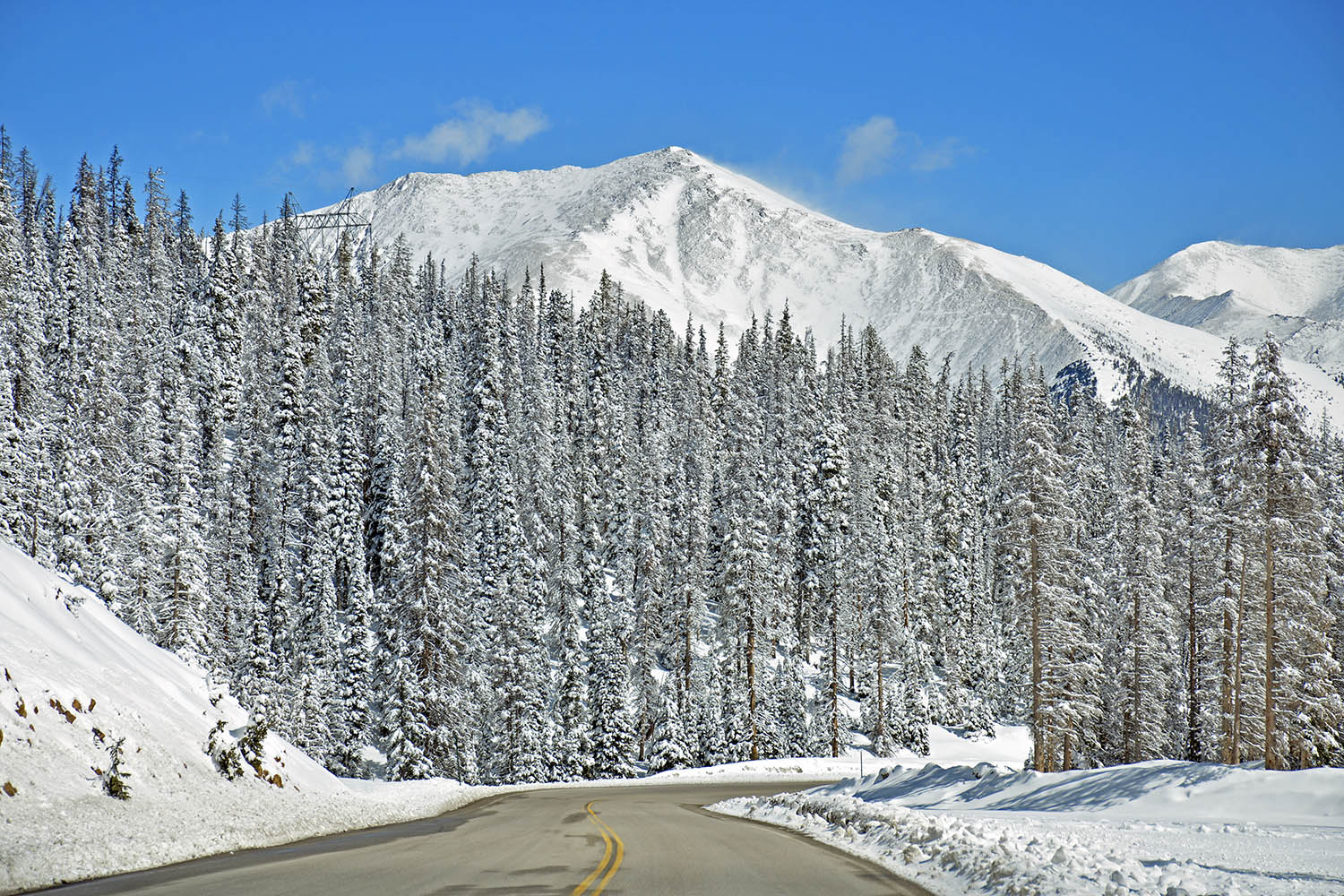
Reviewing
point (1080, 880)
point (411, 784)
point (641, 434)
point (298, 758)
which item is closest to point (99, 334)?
point (641, 434)

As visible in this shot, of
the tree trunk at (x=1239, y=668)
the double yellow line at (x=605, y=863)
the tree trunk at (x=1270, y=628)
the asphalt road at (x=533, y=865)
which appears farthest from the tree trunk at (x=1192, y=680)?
the double yellow line at (x=605, y=863)

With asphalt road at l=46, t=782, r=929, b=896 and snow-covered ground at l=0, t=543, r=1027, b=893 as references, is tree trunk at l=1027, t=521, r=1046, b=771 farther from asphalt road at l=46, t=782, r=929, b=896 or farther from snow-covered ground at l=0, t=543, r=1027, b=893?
snow-covered ground at l=0, t=543, r=1027, b=893

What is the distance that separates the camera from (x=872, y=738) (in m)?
62.5

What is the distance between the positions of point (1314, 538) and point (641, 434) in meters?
74.3

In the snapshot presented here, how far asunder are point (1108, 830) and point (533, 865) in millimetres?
9238

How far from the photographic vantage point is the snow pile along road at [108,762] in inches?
512

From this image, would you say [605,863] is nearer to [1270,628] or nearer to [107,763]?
[107,763]

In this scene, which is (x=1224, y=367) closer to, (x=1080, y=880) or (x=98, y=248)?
(x=1080, y=880)

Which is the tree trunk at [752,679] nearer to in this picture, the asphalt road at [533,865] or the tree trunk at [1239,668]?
the tree trunk at [1239,668]

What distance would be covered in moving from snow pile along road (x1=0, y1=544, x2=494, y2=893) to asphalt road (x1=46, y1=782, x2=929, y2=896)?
0.81 metres

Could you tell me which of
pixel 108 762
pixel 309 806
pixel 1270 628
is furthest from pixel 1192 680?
pixel 108 762

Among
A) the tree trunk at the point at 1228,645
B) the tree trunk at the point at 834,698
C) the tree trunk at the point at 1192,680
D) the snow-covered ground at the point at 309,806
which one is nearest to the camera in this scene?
the snow-covered ground at the point at 309,806

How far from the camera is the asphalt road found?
11.3 meters

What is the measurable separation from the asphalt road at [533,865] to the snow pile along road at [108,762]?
81cm
